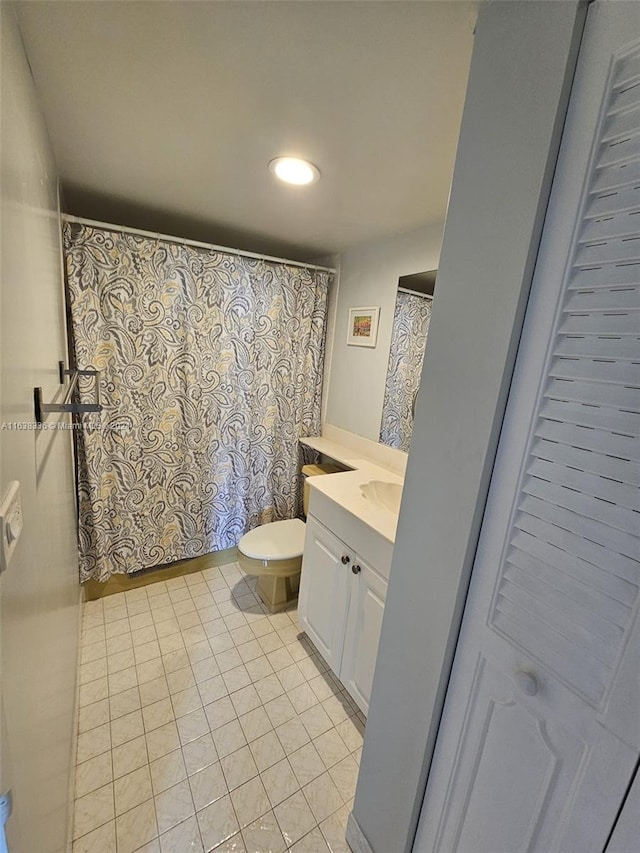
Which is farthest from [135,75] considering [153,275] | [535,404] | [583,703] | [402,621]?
[583,703]

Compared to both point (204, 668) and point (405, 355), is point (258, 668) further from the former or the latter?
point (405, 355)

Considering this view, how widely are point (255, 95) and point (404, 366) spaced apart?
1322mm

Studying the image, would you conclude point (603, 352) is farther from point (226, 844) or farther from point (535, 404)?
point (226, 844)

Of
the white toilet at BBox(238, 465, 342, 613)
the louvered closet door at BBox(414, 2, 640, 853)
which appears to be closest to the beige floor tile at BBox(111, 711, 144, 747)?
the white toilet at BBox(238, 465, 342, 613)

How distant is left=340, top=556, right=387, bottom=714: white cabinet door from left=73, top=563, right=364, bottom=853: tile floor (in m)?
0.22

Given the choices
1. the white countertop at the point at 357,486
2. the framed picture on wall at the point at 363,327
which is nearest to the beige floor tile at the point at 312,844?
the white countertop at the point at 357,486

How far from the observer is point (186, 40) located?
2.72 feet

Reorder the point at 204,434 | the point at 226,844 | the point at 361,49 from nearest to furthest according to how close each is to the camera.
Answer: the point at 361,49
the point at 226,844
the point at 204,434

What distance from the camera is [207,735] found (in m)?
1.39

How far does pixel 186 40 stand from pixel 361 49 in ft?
1.32

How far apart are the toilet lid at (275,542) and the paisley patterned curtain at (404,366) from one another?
0.76m

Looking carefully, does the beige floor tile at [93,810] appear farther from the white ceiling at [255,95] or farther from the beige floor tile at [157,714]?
the white ceiling at [255,95]

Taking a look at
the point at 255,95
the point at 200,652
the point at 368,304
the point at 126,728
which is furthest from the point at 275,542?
the point at 255,95

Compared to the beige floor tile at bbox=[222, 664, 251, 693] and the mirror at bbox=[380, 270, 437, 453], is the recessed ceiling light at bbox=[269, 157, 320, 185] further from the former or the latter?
the beige floor tile at bbox=[222, 664, 251, 693]
